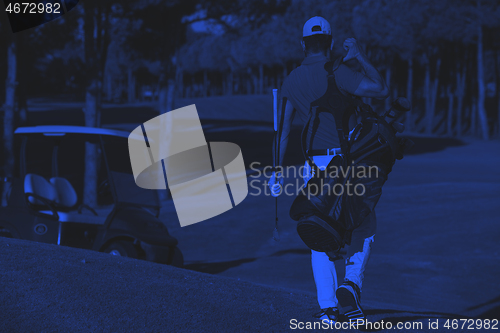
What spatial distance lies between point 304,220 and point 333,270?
61 centimetres

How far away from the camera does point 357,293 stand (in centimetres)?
398

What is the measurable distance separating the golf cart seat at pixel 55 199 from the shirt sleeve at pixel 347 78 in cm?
539

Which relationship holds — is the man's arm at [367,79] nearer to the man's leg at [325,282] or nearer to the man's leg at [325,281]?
the man's leg at [325,282]

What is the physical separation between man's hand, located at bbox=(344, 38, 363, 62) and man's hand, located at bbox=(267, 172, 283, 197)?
779 mm

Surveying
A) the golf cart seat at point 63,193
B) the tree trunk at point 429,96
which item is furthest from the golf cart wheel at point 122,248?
the tree trunk at point 429,96

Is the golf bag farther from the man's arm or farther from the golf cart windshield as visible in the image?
the golf cart windshield

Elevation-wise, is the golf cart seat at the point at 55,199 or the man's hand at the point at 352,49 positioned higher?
the man's hand at the point at 352,49

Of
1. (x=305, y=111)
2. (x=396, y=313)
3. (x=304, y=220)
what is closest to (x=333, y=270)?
(x=304, y=220)

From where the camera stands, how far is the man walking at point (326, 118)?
3805mm

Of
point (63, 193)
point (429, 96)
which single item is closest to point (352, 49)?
point (63, 193)

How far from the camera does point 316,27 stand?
13.1ft

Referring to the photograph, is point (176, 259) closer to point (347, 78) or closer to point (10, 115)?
point (347, 78)

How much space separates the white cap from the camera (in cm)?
398

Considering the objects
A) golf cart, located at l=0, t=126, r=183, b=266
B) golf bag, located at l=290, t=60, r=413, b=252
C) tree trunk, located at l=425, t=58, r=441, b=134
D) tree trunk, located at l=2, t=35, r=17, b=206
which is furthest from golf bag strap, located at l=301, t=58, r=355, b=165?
tree trunk, located at l=425, t=58, r=441, b=134
